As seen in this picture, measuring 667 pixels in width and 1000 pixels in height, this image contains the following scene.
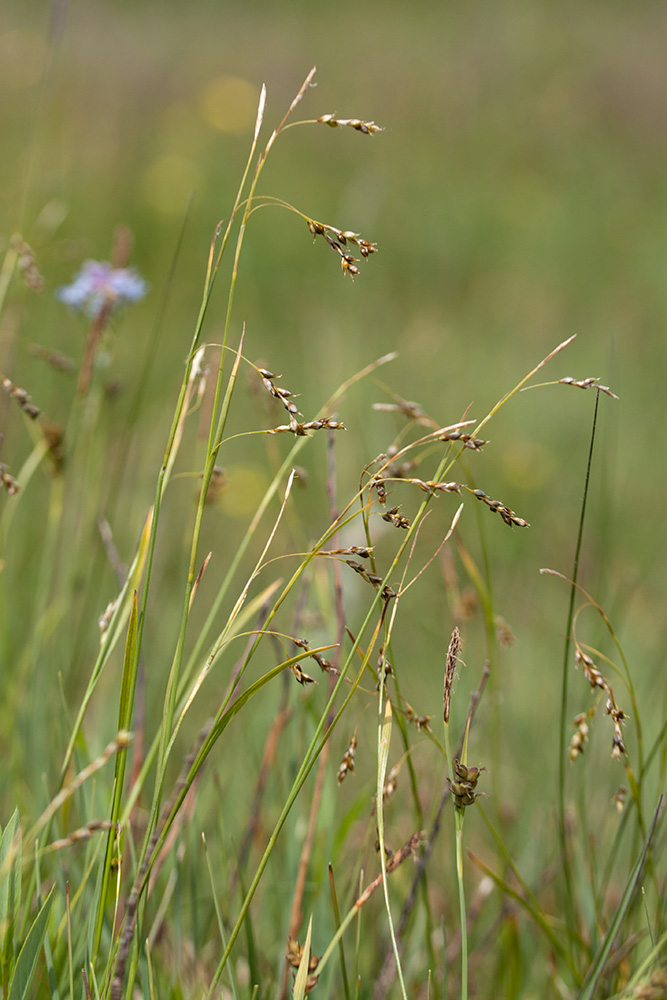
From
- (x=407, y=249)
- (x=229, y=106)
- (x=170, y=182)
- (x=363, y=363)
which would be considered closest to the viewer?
(x=363, y=363)

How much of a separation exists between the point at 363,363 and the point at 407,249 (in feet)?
6.16

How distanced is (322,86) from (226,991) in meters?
7.38

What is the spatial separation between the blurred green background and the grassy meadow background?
2 centimetres

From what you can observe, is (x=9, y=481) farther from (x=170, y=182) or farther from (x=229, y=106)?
(x=229, y=106)

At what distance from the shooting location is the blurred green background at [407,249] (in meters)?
2.18

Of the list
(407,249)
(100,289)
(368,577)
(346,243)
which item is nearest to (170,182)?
(407,249)

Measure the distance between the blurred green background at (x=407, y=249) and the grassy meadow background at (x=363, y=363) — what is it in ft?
0.07

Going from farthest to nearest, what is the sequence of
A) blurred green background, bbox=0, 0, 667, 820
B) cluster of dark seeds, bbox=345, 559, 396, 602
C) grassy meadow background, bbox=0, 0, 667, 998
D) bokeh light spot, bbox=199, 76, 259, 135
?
bokeh light spot, bbox=199, 76, 259, 135
blurred green background, bbox=0, 0, 667, 820
grassy meadow background, bbox=0, 0, 667, 998
cluster of dark seeds, bbox=345, 559, 396, 602

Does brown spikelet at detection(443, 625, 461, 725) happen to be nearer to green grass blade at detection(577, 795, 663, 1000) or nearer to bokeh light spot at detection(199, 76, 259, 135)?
green grass blade at detection(577, 795, 663, 1000)

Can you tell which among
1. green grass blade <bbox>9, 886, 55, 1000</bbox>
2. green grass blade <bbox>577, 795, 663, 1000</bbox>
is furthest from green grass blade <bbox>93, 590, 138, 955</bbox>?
green grass blade <bbox>577, 795, 663, 1000</bbox>

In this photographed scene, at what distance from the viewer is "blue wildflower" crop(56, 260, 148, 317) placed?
3.96ft

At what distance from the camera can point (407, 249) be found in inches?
187

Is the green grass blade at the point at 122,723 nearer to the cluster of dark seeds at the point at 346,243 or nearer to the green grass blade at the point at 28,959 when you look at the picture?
the green grass blade at the point at 28,959

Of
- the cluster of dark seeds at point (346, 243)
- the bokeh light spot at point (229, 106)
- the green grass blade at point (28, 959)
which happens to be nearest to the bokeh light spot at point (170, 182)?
the bokeh light spot at point (229, 106)
